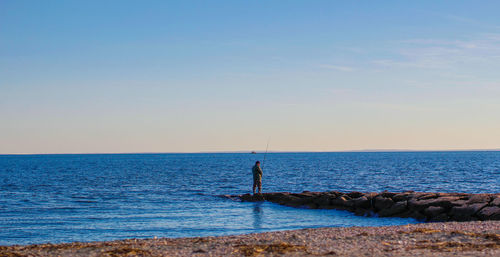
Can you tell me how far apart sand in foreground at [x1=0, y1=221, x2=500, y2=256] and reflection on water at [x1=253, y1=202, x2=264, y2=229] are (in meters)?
6.10

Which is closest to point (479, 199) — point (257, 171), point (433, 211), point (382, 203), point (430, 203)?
point (430, 203)

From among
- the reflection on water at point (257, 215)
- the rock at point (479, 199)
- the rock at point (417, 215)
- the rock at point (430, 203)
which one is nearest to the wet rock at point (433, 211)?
the rock at point (417, 215)

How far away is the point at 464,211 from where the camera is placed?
2027cm

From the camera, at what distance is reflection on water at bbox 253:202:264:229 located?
68.5ft

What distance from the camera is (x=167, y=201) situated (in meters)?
31.7

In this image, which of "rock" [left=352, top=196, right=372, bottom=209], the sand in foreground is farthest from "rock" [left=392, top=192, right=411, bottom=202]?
the sand in foreground

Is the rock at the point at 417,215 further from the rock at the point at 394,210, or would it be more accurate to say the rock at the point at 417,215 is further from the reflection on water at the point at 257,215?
the reflection on water at the point at 257,215

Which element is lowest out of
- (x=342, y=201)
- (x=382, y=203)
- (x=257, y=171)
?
(x=342, y=201)

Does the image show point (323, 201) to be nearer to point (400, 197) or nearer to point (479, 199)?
point (400, 197)

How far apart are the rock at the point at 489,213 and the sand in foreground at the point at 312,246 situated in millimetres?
4708

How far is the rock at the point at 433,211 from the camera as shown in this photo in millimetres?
21281

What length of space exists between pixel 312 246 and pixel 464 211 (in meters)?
10.6

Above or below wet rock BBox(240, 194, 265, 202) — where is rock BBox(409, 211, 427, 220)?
above

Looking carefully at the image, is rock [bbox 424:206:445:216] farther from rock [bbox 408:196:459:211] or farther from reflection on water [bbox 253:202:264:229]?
reflection on water [bbox 253:202:264:229]
